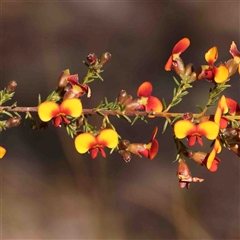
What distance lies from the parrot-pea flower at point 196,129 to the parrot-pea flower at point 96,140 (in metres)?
0.09

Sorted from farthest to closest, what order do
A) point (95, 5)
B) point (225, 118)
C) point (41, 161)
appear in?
point (95, 5)
point (41, 161)
point (225, 118)

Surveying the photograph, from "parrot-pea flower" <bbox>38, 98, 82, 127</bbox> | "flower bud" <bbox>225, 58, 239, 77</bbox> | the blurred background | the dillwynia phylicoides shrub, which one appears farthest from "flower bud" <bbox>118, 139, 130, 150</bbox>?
the blurred background

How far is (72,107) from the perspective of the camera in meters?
0.55

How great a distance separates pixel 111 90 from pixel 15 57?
554 millimetres

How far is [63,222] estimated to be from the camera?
198 centimetres

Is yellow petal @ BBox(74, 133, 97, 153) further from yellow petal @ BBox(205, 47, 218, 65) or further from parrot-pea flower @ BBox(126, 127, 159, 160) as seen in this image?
yellow petal @ BBox(205, 47, 218, 65)

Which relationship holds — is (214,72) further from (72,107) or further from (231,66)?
(72,107)

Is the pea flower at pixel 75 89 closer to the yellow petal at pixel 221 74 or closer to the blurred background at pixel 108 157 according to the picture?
the yellow petal at pixel 221 74

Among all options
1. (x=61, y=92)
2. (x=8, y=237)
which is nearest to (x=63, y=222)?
(x=8, y=237)

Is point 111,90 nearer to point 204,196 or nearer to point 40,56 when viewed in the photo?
point 40,56

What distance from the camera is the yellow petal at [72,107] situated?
21.7 inches

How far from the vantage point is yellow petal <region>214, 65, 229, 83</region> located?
0.61 meters

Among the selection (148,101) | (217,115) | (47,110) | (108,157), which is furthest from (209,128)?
(108,157)

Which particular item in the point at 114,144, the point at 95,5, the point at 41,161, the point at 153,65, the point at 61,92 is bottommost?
the point at 114,144
